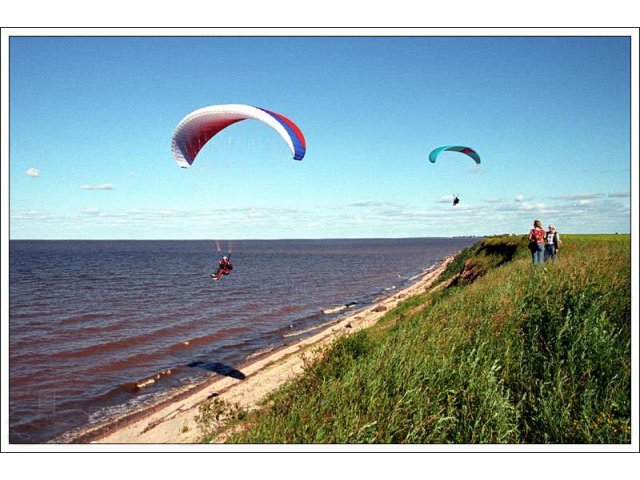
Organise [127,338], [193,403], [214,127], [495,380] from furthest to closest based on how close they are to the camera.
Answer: [127,338] < [193,403] < [214,127] < [495,380]

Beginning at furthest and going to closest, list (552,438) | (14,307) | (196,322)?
(14,307) → (196,322) → (552,438)

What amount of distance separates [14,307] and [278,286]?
555 inches

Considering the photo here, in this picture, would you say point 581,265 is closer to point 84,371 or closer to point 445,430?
point 445,430

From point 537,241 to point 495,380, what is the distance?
208 inches

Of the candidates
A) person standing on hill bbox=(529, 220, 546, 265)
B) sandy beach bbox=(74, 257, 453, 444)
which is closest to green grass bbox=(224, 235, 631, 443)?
sandy beach bbox=(74, 257, 453, 444)

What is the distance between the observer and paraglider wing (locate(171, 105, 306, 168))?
695 cm

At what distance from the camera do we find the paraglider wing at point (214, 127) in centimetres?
695

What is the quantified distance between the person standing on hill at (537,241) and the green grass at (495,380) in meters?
2.27

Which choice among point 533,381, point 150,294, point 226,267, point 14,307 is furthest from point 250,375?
point 150,294

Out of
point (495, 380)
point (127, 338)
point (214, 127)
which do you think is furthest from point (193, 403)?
point (127, 338)

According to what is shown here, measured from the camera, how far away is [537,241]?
1042cm

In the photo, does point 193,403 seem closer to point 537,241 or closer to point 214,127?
point 214,127

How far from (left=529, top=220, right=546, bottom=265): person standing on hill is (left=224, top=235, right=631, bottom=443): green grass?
7.44 feet

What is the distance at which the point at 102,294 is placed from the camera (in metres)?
26.4
